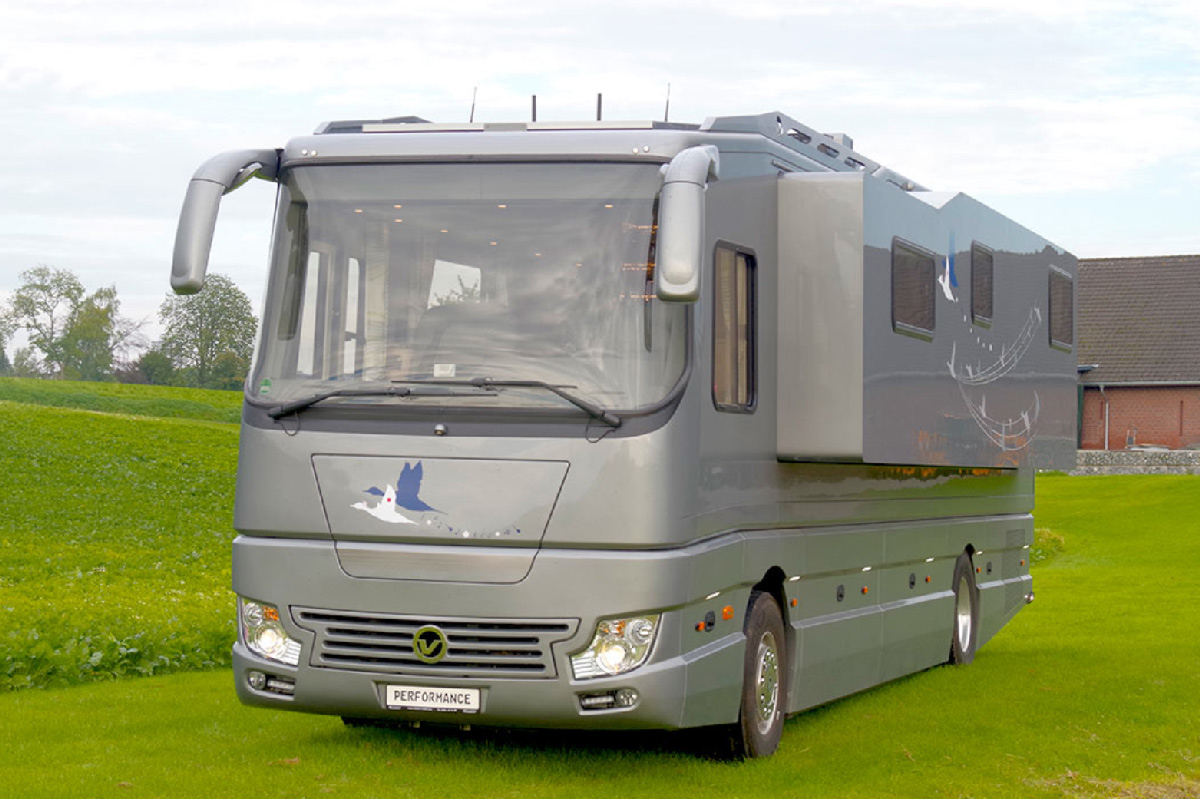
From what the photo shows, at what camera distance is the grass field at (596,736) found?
891cm

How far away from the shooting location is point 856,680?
11.6 meters

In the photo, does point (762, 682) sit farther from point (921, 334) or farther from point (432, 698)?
point (921, 334)

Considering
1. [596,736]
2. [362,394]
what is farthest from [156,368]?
[362,394]

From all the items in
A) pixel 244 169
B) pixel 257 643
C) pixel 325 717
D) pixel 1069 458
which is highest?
pixel 244 169

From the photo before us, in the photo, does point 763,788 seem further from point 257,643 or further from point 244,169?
point 244,169

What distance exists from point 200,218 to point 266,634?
85.6 inches

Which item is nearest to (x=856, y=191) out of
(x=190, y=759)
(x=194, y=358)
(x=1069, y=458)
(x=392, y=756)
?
(x=392, y=756)

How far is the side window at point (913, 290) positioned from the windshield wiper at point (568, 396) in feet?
9.98

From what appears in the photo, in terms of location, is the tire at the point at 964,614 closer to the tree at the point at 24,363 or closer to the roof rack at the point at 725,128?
the roof rack at the point at 725,128

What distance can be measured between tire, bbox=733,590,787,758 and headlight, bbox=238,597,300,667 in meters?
2.51

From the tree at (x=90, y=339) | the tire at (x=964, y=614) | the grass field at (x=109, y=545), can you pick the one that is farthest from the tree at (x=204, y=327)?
the tire at (x=964, y=614)

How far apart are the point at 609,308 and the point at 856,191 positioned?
7.62 feet

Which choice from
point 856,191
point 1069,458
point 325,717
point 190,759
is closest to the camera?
point 190,759

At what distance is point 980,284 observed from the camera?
13.4 m
